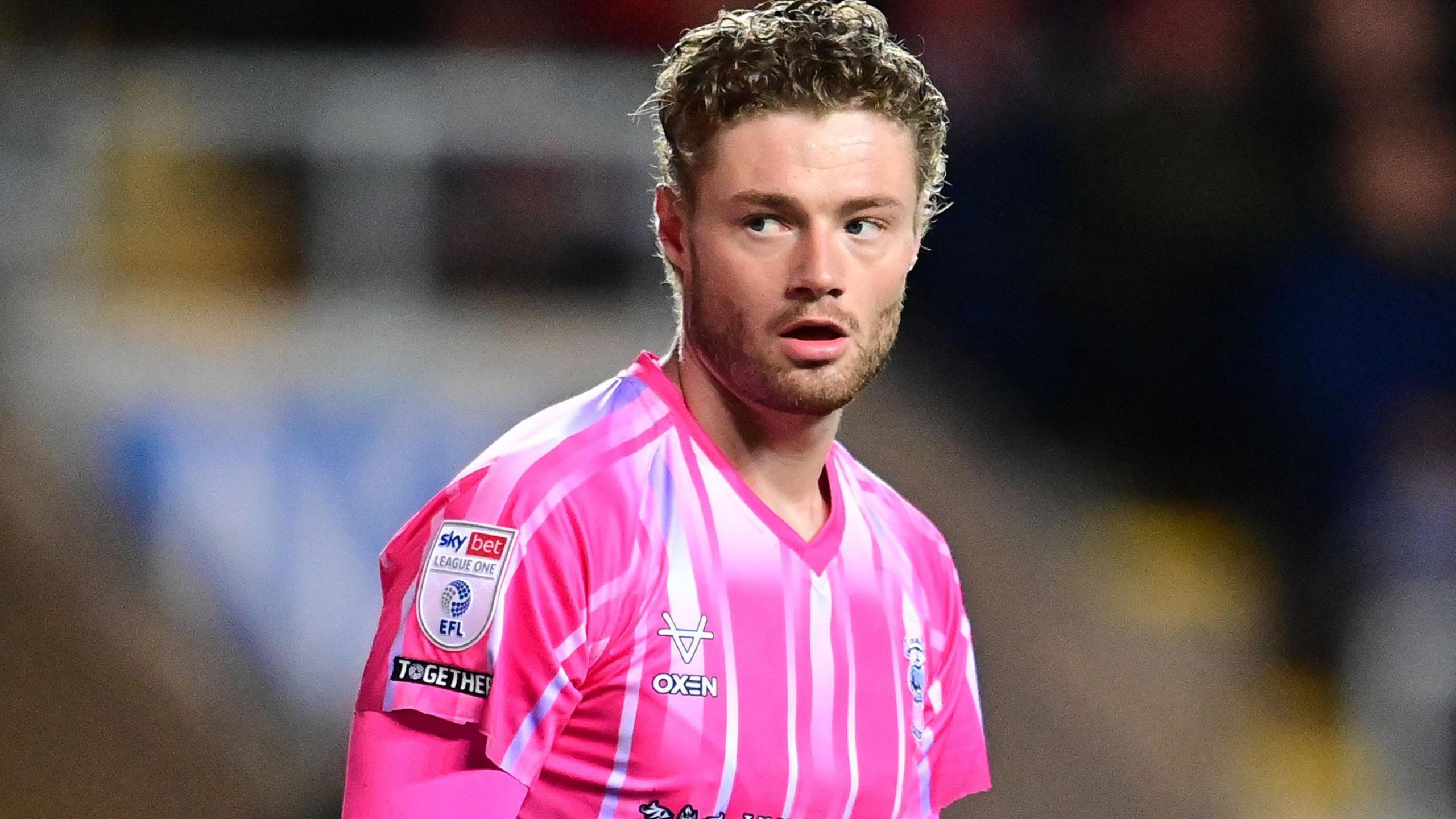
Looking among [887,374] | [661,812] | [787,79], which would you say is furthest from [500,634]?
[887,374]

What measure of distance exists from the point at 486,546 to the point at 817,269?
1.65ft

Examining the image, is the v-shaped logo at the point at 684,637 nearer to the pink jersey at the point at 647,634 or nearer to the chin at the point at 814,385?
the pink jersey at the point at 647,634

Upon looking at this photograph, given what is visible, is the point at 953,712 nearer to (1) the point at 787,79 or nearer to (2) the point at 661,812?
(2) the point at 661,812

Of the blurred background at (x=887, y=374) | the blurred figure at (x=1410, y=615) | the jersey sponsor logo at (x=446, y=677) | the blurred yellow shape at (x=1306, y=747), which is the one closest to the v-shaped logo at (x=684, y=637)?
the jersey sponsor logo at (x=446, y=677)

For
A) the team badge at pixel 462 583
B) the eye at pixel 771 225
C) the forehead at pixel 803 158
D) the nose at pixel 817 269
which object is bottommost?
the team badge at pixel 462 583

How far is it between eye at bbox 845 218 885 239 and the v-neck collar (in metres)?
0.30

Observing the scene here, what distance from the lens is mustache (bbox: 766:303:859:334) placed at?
1929 mm

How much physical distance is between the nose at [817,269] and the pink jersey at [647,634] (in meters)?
0.23

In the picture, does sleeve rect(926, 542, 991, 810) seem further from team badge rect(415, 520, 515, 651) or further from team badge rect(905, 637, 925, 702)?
team badge rect(415, 520, 515, 651)

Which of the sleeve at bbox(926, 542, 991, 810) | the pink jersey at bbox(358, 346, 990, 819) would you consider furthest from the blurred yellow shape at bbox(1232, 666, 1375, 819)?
the pink jersey at bbox(358, 346, 990, 819)

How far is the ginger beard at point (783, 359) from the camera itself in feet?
6.39

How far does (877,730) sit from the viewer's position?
2.03 meters

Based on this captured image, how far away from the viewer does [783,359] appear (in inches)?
76.7

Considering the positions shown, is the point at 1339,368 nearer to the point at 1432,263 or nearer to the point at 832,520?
the point at 1432,263
